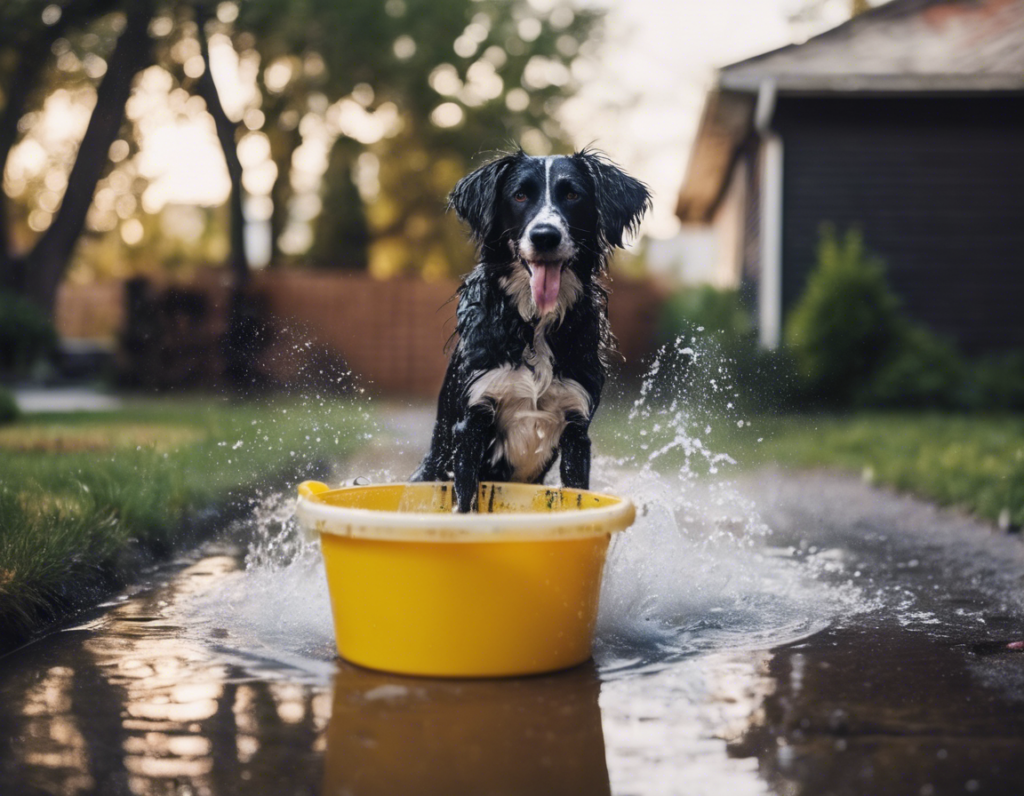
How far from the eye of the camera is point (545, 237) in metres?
3.31

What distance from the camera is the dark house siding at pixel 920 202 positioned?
39.5ft

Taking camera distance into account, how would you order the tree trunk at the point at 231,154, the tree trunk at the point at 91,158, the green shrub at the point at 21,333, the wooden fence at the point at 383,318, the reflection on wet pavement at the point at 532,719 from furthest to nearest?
the wooden fence at the point at 383,318 < the tree trunk at the point at 231,154 < the tree trunk at the point at 91,158 < the green shrub at the point at 21,333 < the reflection on wet pavement at the point at 532,719

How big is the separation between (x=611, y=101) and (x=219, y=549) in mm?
26550

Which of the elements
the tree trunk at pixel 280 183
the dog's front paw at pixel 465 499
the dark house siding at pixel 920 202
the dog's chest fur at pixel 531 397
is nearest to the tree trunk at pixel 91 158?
the dark house siding at pixel 920 202

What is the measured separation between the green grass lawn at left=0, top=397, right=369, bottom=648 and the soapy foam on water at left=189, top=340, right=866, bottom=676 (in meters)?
0.42

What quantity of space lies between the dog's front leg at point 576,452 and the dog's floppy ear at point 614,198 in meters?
0.65

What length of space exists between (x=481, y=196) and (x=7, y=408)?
6.86 meters

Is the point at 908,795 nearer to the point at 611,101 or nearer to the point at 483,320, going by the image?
the point at 483,320

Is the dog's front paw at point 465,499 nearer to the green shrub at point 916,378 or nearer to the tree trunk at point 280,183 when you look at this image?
the green shrub at point 916,378

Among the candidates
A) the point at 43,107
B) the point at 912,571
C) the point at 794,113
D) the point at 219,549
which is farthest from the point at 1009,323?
the point at 43,107

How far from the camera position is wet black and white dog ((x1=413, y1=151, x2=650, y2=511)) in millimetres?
3451

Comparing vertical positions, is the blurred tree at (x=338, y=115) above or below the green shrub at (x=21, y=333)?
above

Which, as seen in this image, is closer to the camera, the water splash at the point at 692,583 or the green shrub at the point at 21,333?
the water splash at the point at 692,583

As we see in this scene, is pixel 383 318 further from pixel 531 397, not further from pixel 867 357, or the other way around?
pixel 531 397
